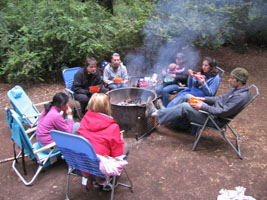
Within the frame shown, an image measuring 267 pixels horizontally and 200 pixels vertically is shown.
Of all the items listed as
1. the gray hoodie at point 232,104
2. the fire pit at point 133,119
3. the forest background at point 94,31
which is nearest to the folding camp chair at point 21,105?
the fire pit at point 133,119

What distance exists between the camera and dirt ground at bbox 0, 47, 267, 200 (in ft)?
9.32

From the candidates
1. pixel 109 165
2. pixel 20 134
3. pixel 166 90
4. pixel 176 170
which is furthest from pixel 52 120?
pixel 166 90

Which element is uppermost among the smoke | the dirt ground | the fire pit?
the smoke

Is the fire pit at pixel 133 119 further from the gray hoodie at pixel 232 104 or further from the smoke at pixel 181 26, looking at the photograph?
the smoke at pixel 181 26

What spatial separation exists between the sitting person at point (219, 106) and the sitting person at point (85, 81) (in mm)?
1491

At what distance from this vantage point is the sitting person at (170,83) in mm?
4910

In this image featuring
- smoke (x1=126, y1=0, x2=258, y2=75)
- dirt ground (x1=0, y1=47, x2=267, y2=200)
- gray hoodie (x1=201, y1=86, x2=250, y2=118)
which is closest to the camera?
dirt ground (x1=0, y1=47, x2=267, y2=200)

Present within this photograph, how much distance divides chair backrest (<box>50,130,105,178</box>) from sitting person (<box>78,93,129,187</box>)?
141mm

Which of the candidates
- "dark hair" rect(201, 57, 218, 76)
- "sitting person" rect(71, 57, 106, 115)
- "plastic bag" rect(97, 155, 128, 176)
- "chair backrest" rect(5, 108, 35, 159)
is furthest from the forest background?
"plastic bag" rect(97, 155, 128, 176)

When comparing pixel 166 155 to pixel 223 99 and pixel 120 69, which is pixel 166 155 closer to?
pixel 223 99

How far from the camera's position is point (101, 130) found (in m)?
2.38

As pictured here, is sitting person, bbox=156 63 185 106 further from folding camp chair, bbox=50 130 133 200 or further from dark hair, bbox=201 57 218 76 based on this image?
folding camp chair, bbox=50 130 133 200

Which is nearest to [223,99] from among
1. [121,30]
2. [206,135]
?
[206,135]

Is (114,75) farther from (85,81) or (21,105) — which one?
(21,105)
